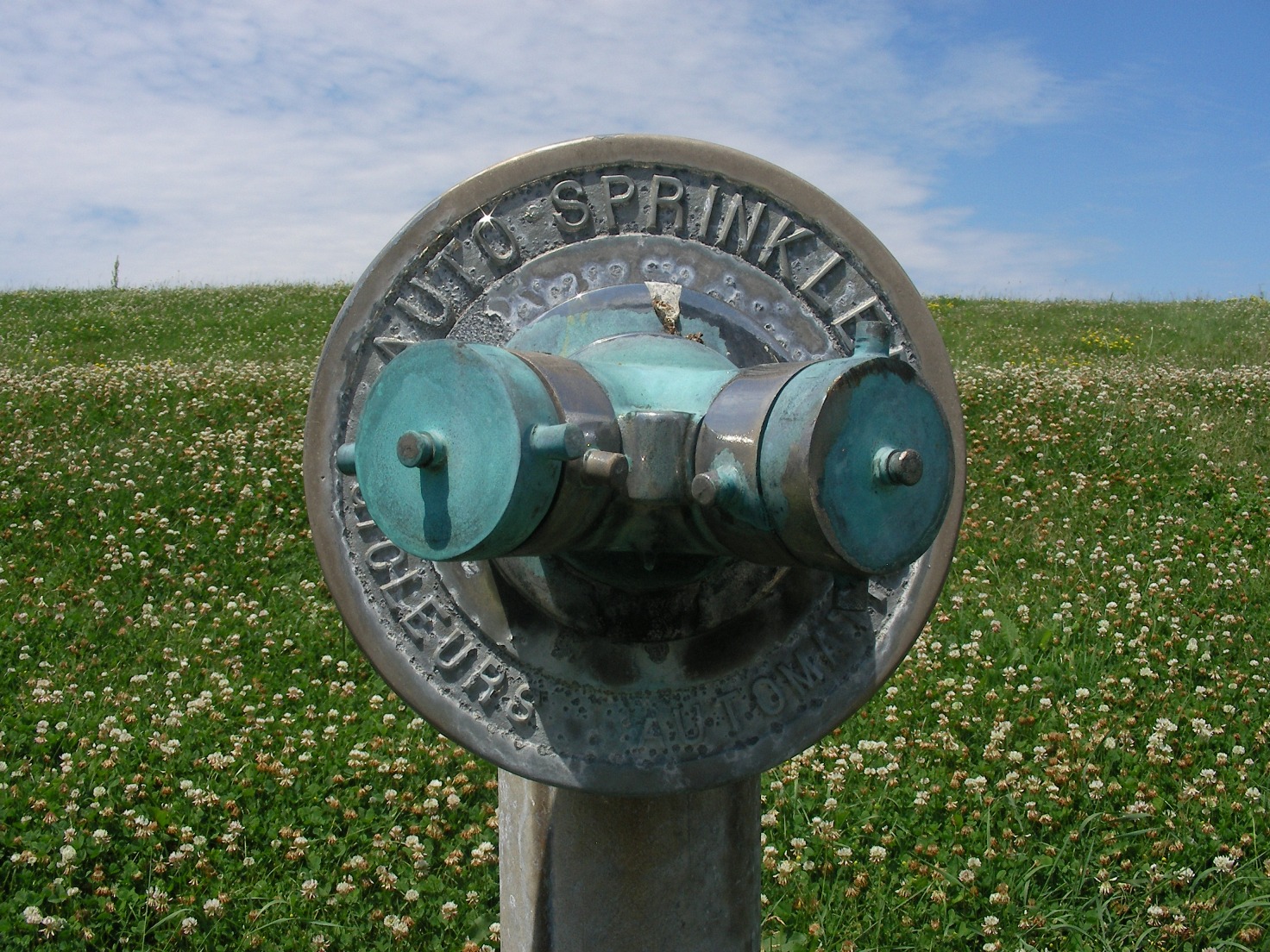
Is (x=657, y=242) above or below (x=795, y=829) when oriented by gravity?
above

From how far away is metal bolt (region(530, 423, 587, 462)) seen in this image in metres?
1.34

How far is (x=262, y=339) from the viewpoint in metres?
12.1

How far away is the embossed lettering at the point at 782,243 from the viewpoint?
2.10m

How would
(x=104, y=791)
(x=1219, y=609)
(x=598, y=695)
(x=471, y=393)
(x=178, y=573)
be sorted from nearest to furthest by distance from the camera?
(x=471, y=393) < (x=598, y=695) < (x=104, y=791) < (x=1219, y=609) < (x=178, y=573)

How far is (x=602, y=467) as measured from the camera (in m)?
1.39

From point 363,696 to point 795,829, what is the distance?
5.90 ft

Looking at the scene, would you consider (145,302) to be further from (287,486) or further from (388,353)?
(388,353)

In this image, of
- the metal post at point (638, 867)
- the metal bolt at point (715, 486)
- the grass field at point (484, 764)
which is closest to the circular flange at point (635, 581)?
the metal post at point (638, 867)

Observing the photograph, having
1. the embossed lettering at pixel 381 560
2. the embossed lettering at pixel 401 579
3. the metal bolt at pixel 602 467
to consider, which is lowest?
the embossed lettering at pixel 401 579

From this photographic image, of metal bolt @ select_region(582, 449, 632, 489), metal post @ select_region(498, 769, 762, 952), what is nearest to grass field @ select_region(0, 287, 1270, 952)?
metal post @ select_region(498, 769, 762, 952)

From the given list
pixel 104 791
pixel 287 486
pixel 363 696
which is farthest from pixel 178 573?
pixel 104 791

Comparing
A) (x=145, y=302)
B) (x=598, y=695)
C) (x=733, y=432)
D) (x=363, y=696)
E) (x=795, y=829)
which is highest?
(x=145, y=302)

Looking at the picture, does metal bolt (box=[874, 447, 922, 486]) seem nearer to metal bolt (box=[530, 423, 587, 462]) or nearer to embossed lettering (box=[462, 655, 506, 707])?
metal bolt (box=[530, 423, 587, 462])

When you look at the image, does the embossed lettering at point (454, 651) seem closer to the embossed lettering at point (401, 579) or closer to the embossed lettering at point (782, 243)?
the embossed lettering at point (401, 579)
